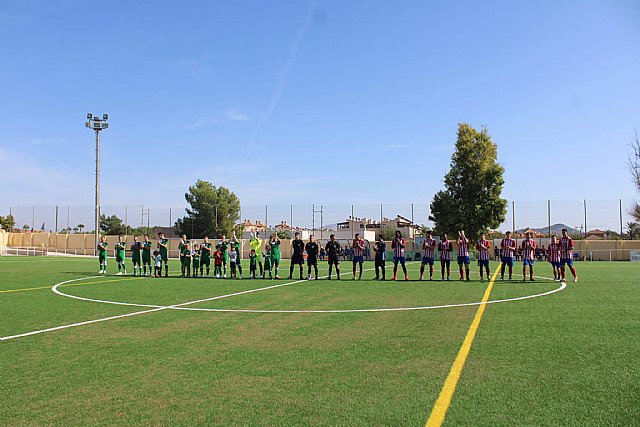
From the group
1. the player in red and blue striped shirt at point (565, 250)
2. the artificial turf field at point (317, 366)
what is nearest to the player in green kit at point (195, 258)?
the artificial turf field at point (317, 366)

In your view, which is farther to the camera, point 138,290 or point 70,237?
point 70,237

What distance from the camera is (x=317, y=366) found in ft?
20.6

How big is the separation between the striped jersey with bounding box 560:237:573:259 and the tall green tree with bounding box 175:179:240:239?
5743 cm

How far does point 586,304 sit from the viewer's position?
1204cm

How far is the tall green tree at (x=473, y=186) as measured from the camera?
43.1 m

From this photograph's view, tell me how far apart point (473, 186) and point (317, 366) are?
3940 cm

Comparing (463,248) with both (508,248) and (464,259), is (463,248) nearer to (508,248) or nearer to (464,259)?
(464,259)

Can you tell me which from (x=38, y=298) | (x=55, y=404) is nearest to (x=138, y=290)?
(x=38, y=298)

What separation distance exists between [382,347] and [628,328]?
14.7 ft

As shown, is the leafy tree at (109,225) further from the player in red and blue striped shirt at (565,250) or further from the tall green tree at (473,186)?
the player in red and blue striped shirt at (565,250)

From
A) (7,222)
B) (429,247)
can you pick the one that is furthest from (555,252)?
(7,222)

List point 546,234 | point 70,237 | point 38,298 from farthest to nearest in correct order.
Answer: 1. point 70,237
2. point 546,234
3. point 38,298

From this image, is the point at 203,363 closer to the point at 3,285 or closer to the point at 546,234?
the point at 3,285

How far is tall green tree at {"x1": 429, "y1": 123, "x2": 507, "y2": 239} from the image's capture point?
43.1 metres
